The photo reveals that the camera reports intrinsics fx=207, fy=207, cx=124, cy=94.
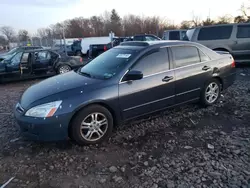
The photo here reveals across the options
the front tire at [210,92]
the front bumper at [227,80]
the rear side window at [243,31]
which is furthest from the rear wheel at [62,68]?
the rear side window at [243,31]

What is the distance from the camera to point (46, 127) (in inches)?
120

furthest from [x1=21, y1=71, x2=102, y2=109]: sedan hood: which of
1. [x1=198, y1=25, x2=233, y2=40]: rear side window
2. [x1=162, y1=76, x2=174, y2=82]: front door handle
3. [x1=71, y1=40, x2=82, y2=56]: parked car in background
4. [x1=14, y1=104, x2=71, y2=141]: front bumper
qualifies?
[x1=71, y1=40, x2=82, y2=56]: parked car in background

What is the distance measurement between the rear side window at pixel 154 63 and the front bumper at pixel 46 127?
1.50 meters

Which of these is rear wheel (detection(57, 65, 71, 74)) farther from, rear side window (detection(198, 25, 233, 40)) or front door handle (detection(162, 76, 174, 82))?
front door handle (detection(162, 76, 174, 82))

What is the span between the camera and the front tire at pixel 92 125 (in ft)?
10.5

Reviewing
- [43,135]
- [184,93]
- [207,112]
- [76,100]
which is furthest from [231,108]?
[43,135]

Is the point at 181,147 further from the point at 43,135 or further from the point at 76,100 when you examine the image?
the point at 43,135

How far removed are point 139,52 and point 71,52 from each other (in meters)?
22.0

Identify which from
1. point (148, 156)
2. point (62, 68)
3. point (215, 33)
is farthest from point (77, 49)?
point (148, 156)

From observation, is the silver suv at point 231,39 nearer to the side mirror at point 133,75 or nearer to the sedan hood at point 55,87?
the side mirror at point 133,75

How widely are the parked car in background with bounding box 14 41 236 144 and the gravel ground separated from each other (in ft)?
1.05

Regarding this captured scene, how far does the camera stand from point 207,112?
179 inches

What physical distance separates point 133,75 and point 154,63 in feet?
1.99

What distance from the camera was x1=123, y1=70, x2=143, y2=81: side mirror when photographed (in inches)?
136
